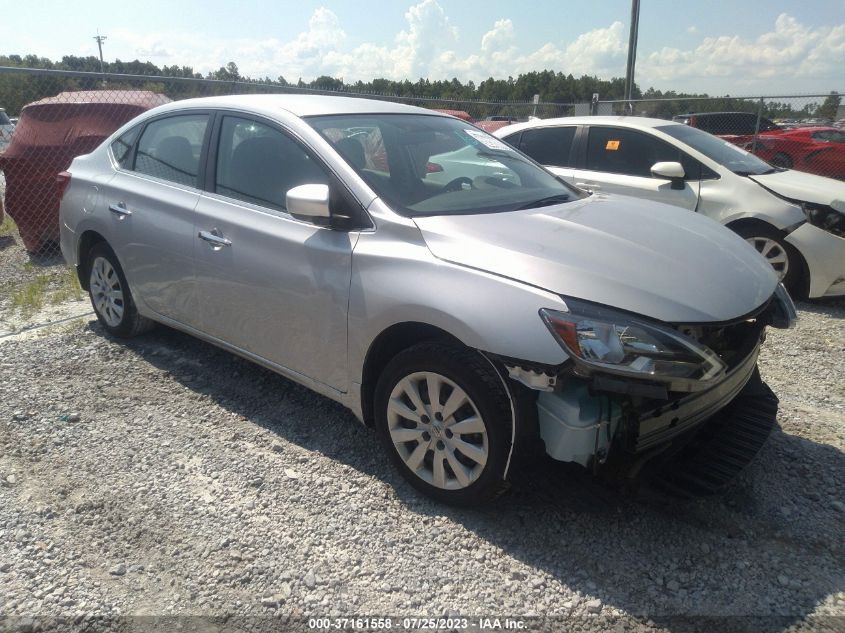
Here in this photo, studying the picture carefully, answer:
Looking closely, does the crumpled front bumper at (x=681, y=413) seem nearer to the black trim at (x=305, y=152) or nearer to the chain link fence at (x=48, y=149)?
the black trim at (x=305, y=152)

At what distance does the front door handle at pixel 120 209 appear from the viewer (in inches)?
173

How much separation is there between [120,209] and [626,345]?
3477mm

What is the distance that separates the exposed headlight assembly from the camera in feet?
7.99

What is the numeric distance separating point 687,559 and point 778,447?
1.17 m

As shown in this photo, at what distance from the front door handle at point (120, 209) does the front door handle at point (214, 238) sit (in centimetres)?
89

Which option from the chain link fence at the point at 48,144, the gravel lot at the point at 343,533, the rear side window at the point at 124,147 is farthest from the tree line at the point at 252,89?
the gravel lot at the point at 343,533

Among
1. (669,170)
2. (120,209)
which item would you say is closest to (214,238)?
(120,209)

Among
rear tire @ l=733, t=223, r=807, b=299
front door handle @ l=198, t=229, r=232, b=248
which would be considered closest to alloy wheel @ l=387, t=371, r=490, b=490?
front door handle @ l=198, t=229, r=232, b=248

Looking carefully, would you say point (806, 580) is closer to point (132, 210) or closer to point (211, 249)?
point (211, 249)

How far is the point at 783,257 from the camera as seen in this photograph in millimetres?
5984

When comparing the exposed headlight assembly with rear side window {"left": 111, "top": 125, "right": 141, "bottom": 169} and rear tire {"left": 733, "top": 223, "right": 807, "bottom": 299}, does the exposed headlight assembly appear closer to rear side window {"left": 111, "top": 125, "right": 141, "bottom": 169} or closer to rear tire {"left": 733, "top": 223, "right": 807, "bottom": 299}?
rear side window {"left": 111, "top": 125, "right": 141, "bottom": 169}

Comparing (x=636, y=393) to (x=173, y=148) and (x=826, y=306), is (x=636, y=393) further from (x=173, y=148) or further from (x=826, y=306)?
(x=826, y=306)

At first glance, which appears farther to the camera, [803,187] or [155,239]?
[803,187]

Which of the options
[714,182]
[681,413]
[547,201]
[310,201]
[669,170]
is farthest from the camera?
[714,182]
